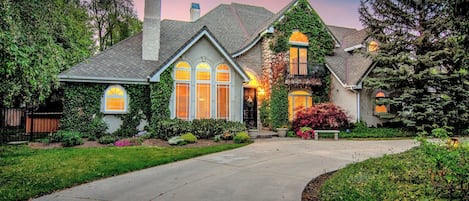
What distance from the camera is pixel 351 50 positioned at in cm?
1862

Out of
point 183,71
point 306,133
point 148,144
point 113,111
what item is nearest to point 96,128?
point 113,111

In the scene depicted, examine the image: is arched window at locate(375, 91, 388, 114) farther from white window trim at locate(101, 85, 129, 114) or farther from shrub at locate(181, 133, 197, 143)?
white window trim at locate(101, 85, 129, 114)

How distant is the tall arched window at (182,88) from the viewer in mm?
14008

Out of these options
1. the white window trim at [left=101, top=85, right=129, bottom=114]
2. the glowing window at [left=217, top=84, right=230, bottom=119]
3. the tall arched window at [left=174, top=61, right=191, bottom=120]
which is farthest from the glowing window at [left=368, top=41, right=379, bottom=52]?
the white window trim at [left=101, top=85, right=129, bottom=114]

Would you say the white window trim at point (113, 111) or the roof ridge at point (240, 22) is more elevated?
the roof ridge at point (240, 22)

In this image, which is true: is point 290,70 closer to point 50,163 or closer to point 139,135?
point 139,135

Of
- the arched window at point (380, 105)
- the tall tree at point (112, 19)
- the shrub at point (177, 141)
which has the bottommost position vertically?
the shrub at point (177, 141)

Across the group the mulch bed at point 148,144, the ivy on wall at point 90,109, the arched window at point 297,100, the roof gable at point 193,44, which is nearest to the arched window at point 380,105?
the arched window at point 297,100

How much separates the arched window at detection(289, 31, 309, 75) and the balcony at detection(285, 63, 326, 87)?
3.3 inches

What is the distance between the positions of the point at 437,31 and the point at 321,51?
19.6ft

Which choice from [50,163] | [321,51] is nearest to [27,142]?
[50,163]

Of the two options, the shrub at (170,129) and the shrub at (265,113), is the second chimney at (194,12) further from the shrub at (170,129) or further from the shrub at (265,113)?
the shrub at (170,129)

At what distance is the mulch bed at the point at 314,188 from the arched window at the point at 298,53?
11313 millimetres

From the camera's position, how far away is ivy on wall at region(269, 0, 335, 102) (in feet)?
55.4
